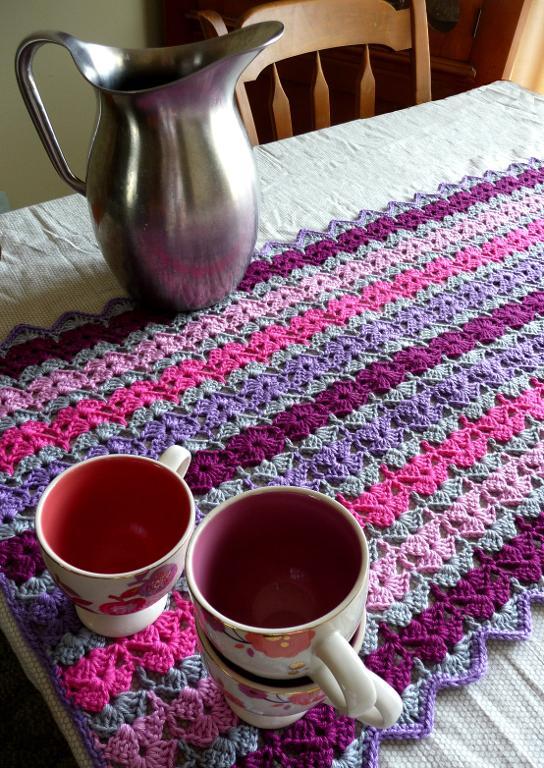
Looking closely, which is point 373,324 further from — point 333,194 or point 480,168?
point 480,168

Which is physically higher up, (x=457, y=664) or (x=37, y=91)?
(x=37, y=91)

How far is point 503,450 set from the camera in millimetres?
486

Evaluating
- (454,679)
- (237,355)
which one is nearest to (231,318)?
(237,355)

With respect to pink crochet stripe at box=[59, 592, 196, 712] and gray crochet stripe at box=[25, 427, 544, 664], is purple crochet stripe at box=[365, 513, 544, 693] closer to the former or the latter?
gray crochet stripe at box=[25, 427, 544, 664]

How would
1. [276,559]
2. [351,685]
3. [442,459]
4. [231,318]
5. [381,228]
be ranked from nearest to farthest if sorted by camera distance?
[351,685], [276,559], [442,459], [231,318], [381,228]

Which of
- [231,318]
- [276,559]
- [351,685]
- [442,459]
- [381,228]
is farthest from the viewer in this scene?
[381,228]

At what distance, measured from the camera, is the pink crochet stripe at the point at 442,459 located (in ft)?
1.44

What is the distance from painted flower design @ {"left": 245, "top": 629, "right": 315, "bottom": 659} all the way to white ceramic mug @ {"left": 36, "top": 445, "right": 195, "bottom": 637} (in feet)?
0.23

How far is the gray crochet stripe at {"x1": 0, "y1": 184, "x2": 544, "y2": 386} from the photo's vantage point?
1.78ft

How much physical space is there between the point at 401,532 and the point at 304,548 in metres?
0.10

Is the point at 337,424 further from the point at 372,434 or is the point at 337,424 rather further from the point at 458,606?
the point at 458,606

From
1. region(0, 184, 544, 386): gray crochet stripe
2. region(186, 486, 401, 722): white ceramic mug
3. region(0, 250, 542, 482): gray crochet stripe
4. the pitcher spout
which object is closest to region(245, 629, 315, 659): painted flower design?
region(186, 486, 401, 722): white ceramic mug

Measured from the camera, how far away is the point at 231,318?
60cm

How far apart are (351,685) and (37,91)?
49 cm
